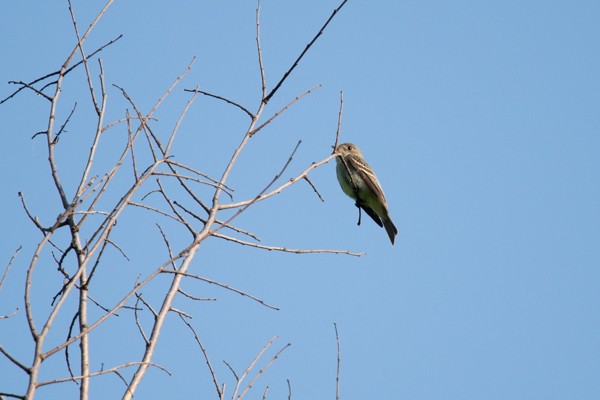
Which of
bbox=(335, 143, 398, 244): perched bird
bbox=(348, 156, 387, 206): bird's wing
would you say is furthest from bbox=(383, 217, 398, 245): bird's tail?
bbox=(348, 156, 387, 206): bird's wing

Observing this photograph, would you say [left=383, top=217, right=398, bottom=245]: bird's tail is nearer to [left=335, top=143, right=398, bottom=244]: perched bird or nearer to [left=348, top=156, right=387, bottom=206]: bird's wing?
[left=335, top=143, right=398, bottom=244]: perched bird

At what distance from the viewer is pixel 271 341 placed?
4273 mm

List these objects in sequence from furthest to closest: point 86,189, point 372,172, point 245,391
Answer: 1. point 372,172
2. point 245,391
3. point 86,189

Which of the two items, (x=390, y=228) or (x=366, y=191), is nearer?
(x=366, y=191)

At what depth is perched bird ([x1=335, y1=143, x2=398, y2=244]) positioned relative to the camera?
10.5 metres

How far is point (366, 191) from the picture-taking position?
10492mm

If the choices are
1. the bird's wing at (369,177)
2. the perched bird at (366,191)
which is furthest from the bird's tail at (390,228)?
the bird's wing at (369,177)

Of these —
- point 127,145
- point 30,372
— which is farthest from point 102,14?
point 30,372

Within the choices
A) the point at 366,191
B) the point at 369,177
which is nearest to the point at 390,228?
the point at 366,191

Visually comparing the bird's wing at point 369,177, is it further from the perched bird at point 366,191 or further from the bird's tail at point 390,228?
the bird's tail at point 390,228

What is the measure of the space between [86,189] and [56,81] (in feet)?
2.68

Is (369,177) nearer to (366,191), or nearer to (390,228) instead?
(366,191)

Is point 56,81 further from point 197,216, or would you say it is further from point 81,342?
point 81,342

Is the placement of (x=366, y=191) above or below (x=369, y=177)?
below
